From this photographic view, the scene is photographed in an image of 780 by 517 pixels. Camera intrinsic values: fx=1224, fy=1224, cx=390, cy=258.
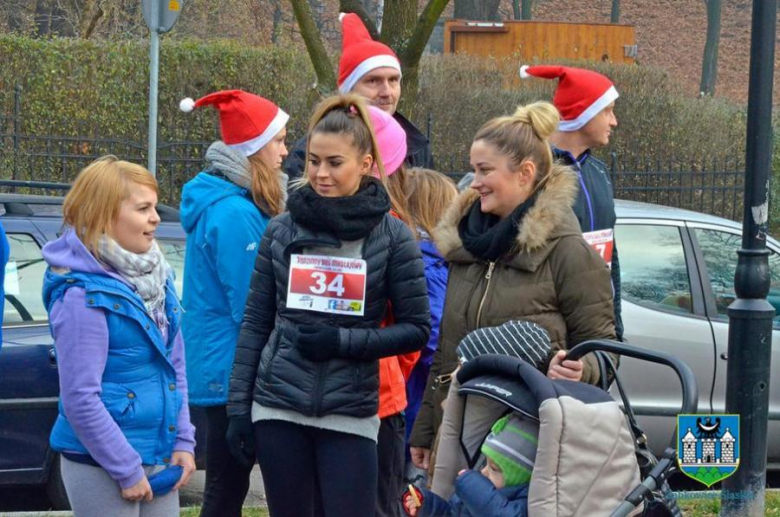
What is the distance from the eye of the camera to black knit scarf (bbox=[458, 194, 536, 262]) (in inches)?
151

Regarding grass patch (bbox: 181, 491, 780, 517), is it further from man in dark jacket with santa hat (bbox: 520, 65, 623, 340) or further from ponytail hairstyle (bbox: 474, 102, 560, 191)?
ponytail hairstyle (bbox: 474, 102, 560, 191)

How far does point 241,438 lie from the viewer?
3.95 meters

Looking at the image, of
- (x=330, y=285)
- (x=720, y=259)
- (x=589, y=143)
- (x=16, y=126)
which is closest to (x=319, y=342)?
(x=330, y=285)

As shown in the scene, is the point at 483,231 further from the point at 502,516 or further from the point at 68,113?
the point at 68,113

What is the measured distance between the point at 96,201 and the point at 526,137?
137 centimetres

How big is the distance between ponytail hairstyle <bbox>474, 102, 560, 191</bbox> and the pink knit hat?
1.70 ft

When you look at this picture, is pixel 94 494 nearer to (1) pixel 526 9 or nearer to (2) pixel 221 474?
(2) pixel 221 474

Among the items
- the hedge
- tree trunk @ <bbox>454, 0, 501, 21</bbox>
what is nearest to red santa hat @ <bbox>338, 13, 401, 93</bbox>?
the hedge

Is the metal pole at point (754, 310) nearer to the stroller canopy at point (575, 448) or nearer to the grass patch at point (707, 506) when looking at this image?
the grass patch at point (707, 506)

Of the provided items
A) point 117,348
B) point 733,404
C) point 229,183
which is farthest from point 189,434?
point 733,404

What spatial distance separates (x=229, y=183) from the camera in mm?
4484

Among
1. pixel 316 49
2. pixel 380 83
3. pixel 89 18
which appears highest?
pixel 89 18

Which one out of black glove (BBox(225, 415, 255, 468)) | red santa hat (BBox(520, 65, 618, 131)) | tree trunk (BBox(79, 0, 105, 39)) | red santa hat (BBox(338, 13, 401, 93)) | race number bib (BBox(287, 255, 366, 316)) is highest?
Answer: tree trunk (BBox(79, 0, 105, 39))

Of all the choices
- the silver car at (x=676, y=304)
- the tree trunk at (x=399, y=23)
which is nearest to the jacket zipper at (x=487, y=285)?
the silver car at (x=676, y=304)
